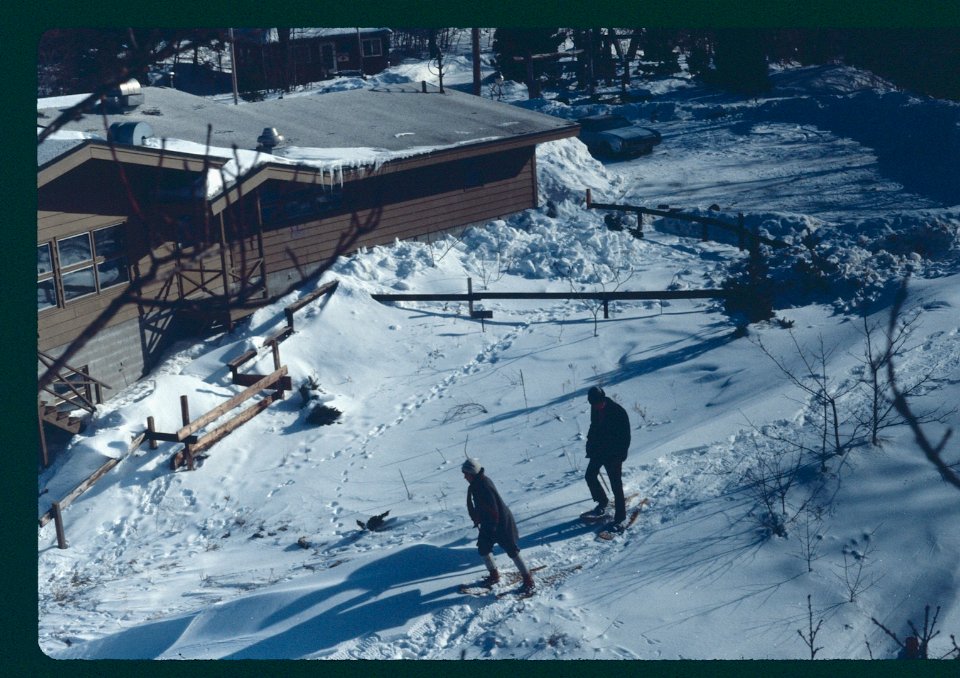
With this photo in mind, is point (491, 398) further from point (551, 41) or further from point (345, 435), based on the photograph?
point (551, 41)

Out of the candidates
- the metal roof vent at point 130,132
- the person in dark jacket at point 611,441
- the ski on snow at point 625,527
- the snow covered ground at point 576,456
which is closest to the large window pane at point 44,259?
the metal roof vent at point 130,132

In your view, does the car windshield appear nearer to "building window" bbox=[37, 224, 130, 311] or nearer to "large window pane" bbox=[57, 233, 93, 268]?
"building window" bbox=[37, 224, 130, 311]

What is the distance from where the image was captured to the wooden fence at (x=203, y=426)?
12688 millimetres

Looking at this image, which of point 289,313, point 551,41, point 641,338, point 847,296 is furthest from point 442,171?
point 847,296

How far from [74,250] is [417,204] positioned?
7.41 meters

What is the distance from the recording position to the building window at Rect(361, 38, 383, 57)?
26.0m

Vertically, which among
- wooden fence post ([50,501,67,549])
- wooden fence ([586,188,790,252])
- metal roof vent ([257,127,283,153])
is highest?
metal roof vent ([257,127,283,153])

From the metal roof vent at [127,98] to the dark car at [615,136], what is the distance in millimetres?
12472

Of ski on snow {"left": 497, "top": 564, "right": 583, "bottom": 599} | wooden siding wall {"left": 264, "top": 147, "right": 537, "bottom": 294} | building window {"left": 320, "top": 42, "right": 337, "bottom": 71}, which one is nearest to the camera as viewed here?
ski on snow {"left": 497, "top": 564, "right": 583, "bottom": 599}

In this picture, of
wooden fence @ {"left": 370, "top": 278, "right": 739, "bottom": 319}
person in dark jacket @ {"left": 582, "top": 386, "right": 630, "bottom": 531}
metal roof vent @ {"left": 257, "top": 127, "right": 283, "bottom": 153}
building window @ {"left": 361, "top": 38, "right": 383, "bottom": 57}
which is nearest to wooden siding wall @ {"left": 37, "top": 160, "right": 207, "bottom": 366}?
metal roof vent @ {"left": 257, "top": 127, "right": 283, "bottom": 153}

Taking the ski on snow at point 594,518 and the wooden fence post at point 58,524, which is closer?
the ski on snow at point 594,518

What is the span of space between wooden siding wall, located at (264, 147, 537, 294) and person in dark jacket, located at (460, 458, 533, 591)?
9.51m

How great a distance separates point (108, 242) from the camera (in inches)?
619

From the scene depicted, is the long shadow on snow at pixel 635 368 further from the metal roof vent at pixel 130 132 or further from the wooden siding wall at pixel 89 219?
the metal roof vent at pixel 130 132
